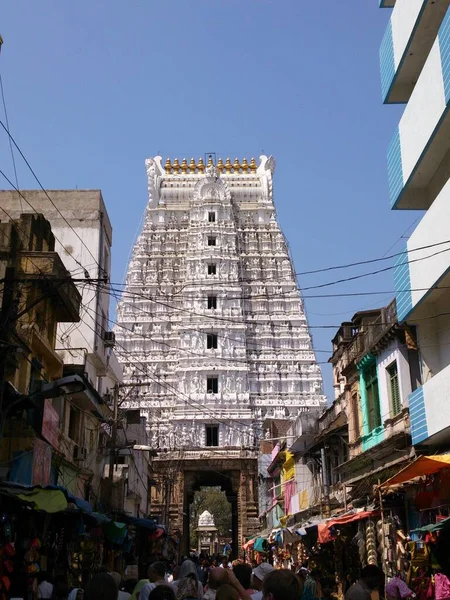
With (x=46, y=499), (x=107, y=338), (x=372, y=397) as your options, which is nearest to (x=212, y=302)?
(x=107, y=338)

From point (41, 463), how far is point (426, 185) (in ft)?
36.9

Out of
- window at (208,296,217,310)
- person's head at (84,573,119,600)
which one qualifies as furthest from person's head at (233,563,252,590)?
window at (208,296,217,310)

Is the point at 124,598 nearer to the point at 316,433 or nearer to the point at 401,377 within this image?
the point at 401,377

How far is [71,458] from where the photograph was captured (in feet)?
72.8

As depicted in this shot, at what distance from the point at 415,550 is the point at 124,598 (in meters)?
8.49

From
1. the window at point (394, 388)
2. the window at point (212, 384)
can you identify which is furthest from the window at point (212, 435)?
the window at point (394, 388)

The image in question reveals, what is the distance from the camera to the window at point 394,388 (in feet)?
62.8

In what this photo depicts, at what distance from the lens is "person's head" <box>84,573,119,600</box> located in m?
5.29

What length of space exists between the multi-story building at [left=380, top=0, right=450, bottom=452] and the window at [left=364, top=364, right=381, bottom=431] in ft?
11.6

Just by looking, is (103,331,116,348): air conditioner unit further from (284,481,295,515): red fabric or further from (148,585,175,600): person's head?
(148,585,175,600): person's head

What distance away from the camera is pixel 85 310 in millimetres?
27484

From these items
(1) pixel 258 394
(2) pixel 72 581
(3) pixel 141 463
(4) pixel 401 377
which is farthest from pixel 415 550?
(1) pixel 258 394

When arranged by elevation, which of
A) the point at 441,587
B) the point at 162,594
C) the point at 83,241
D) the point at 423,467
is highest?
the point at 83,241

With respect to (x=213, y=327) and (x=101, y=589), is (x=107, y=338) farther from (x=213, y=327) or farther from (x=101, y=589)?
(x=213, y=327)
